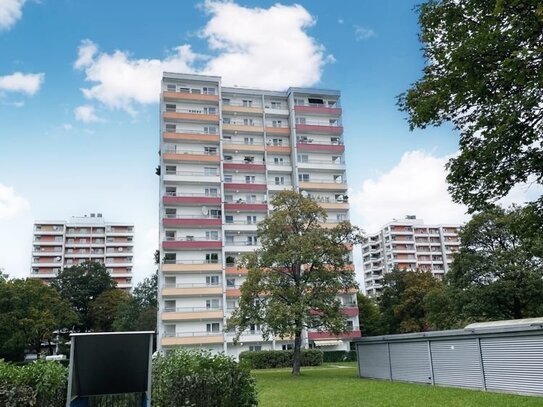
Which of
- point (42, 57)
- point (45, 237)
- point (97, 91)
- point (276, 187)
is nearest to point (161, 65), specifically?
point (276, 187)

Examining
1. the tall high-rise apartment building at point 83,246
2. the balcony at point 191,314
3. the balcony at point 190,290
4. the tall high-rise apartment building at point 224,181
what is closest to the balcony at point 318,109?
the tall high-rise apartment building at point 224,181

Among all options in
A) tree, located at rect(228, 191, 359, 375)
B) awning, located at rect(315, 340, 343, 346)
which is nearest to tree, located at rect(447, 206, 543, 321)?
tree, located at rect(228, 191, 359, 375)

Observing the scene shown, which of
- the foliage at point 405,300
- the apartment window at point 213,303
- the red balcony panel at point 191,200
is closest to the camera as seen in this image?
the apartment window at point 213,303

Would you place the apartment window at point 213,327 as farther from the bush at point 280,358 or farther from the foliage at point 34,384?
the foliage at point 34,384

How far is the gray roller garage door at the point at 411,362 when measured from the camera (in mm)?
21267

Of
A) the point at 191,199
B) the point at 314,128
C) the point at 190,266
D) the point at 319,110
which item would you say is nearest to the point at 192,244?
the point at 190,266

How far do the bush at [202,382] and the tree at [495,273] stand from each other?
2519 cm

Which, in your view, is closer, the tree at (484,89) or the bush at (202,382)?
the bush at (202,382)

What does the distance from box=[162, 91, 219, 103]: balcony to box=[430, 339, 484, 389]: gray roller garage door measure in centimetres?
3966

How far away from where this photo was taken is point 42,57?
17547mm

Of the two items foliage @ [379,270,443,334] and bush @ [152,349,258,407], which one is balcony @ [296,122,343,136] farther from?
bush @ [152,349,258,407]

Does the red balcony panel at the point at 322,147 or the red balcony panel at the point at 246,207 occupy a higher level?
the red balcony panel at the point at 322,147

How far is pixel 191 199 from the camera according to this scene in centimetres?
4941

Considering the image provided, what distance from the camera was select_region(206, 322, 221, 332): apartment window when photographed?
46312mm
